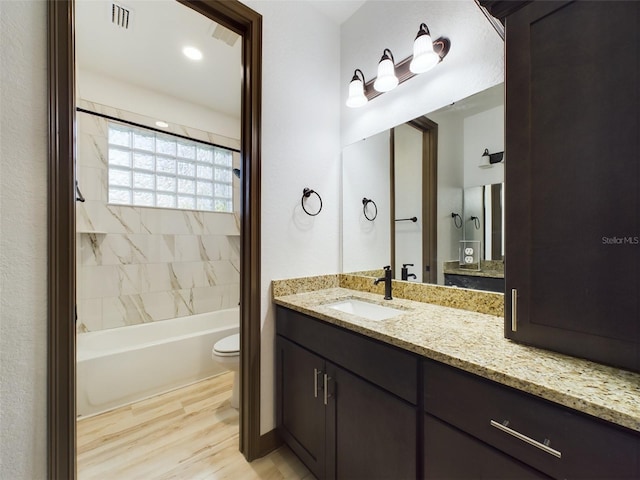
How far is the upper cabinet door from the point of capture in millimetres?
674

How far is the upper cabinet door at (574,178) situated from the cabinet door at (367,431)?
474mm

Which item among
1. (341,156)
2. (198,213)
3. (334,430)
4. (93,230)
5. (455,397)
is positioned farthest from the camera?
(198,213)

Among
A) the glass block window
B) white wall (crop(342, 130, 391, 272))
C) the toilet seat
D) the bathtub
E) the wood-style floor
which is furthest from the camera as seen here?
the glass block window

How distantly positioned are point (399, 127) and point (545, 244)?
1126 mm

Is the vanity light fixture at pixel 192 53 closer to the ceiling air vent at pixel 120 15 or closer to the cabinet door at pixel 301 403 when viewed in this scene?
the ceiling air vent at pixel 120 15

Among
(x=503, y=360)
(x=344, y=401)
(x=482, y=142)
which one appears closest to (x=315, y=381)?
(x=344, y=401)

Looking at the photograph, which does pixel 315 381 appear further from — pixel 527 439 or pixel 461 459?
pixel 527 439

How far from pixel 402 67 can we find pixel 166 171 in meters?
2.43

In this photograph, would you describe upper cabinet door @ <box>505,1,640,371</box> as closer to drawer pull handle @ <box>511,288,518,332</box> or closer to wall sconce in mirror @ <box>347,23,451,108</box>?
drawer pull handle @ <box>511,288,518,332</box>

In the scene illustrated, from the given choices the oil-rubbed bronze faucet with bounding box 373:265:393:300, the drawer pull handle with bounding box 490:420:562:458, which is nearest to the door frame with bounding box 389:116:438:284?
the oil-rubbed bronze faucet with bounding box 373:265:393:300

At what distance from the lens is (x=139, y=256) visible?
8.73ft

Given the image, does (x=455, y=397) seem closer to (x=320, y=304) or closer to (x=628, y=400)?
(x=628, y=400)

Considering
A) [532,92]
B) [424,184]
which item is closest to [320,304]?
[424,184]

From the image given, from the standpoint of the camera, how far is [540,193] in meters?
0.82
